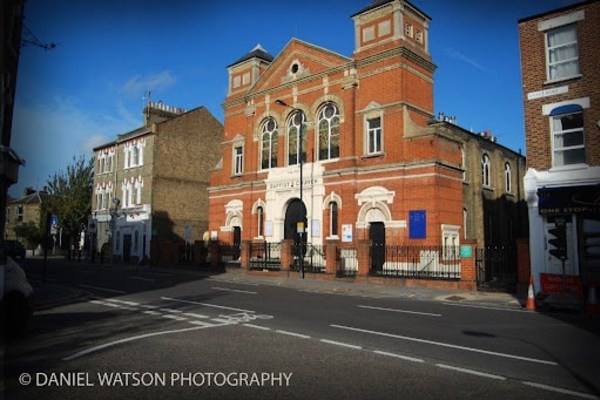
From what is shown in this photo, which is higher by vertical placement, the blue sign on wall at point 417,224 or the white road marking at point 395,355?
the blue sign on wall at point 417,224

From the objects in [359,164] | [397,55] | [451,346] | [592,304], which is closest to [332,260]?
[359,164]

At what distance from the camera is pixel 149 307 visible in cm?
1314

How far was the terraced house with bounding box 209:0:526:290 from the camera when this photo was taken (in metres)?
26.2

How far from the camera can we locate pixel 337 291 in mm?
20469

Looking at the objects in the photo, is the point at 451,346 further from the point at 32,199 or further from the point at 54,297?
the point at 32,199

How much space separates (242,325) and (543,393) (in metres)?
6.10

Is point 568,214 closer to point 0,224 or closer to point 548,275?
point 548,275

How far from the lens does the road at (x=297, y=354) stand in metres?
5.79

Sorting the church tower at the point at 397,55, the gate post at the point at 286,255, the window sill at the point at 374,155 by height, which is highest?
the church tower at the point at 397,55

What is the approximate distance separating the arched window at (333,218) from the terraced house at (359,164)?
0.09 meters

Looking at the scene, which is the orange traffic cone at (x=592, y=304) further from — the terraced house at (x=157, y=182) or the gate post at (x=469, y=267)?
the terraced house at (x=157, y=182)

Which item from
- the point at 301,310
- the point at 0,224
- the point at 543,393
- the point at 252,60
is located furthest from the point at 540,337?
the point at 252,60

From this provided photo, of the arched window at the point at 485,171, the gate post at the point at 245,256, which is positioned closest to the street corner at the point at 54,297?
the gate post at the point at 245,256

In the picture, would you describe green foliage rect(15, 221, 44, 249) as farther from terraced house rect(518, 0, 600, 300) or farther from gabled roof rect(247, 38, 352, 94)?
terraced house rect(518, 0, 600, 300)
